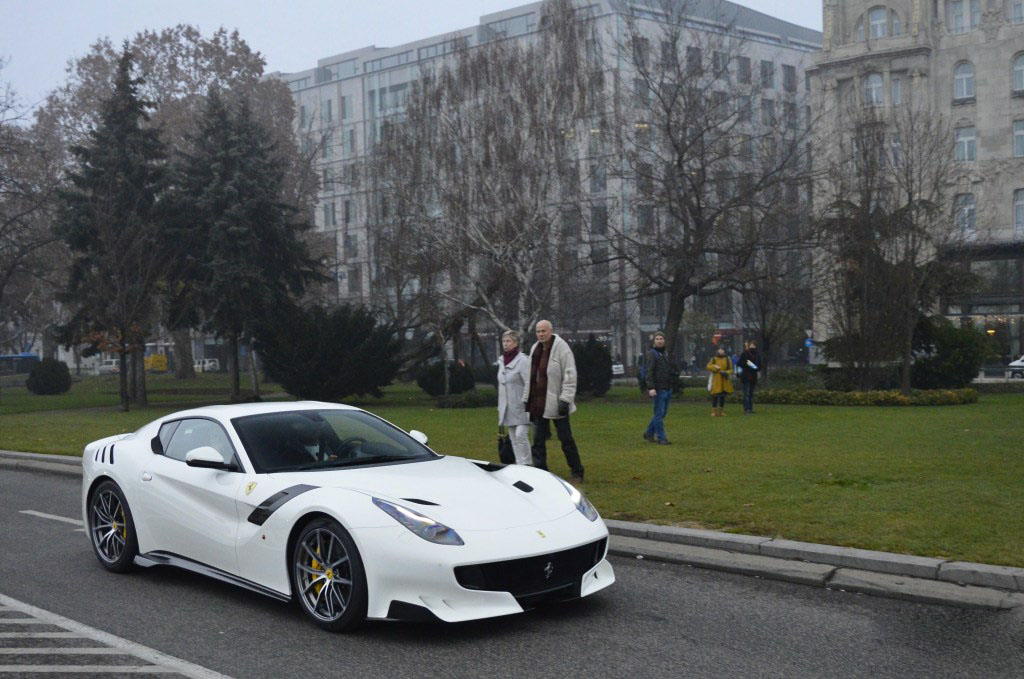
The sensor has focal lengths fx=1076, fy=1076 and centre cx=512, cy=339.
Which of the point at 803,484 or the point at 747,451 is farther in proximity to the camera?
the point at 747,451

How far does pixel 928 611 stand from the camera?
268 inches

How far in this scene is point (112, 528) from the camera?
8336 millimetres

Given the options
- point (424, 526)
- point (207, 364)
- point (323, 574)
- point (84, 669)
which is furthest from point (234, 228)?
point (207, 364)

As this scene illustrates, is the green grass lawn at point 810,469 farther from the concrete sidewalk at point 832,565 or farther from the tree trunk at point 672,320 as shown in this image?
the tree trunk at point 672,320

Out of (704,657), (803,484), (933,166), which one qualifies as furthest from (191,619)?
(933,166)

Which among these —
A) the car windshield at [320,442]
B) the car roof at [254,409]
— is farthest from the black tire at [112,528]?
the car windshield at [320,442]

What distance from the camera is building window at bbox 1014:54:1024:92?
57491mm

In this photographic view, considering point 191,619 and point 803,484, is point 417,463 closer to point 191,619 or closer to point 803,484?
point 191,619

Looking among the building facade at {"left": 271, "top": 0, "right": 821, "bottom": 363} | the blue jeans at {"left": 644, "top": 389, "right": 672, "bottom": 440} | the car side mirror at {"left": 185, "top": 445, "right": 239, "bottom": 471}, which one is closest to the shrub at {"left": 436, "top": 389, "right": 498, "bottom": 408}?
the blue jeans at {"left": 644, "top": 389, "right": 672, "bottom": 440}

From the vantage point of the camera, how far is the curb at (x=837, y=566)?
7.11 m

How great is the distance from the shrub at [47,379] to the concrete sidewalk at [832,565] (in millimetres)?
47505

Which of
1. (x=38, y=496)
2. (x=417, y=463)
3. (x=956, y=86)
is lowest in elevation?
(x=38, y=496)

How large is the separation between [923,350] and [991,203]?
27.0 metres

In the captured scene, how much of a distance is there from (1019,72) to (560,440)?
55087mm
